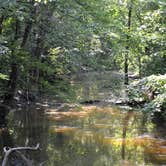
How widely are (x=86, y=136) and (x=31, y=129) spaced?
2.35 meters

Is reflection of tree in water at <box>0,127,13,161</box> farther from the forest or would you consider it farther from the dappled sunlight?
the dappled sunlight

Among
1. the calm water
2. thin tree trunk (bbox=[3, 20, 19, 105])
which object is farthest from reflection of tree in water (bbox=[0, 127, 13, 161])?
thin tree trunk (bbox=[3, 20, 19, 105])

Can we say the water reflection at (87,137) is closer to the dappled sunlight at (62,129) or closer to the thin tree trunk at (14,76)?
the dappled sunlight at (62,129)

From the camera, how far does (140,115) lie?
72.1ft

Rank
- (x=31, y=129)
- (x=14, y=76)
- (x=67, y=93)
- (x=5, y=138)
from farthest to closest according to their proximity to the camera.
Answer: (x=67, y=93) < (x=31, y=129) < (x=14, y=76) < (x=5, y=138)

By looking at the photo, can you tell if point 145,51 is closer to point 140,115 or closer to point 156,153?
point 140,115

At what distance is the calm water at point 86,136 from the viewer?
43.0ft

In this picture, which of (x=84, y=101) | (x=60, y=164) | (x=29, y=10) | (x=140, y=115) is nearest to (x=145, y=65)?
(x=140, y=115)

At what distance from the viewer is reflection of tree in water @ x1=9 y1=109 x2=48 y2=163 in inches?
544

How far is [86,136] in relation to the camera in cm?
1630

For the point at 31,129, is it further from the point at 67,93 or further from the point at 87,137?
the point at 87,137

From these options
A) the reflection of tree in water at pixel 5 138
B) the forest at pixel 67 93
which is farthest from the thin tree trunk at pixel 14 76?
the reflection of tree in water at pixel 5 138

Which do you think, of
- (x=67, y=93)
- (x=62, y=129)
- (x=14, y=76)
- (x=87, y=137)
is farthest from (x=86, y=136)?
(x=14, y=76)

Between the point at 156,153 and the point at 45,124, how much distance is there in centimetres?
564
